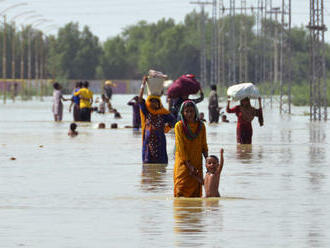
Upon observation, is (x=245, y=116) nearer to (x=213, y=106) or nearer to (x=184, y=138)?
(x=184, y=138)

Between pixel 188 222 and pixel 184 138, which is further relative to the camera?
pixel 184 138

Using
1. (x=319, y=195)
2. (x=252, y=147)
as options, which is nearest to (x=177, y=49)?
(x=252, y=147)

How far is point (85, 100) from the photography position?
1526 inches

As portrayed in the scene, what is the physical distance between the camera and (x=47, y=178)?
1695cm

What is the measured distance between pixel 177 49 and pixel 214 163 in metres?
166

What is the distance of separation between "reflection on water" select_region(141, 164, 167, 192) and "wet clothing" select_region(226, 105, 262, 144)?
4932 millimetres

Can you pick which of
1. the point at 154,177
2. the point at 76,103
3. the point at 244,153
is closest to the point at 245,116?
the point at 244,153

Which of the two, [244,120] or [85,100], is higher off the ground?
[85,100]

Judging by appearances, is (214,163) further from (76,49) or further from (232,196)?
(76,49)

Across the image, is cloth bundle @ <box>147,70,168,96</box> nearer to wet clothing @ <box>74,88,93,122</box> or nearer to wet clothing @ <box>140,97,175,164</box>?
wet clothing @ <box>140,97,175,164</box>

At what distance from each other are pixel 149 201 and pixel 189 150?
0.80 m

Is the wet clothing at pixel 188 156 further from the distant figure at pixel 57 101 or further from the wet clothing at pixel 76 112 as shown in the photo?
the distant figure at pixel 57 101

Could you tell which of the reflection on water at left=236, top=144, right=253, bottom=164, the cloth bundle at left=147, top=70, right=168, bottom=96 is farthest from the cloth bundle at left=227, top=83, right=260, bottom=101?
the cloth bundle at left=147, top=70, right=168, bottom=96

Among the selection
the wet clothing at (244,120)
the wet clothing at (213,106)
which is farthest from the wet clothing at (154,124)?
the wet clothing at (213,106)
